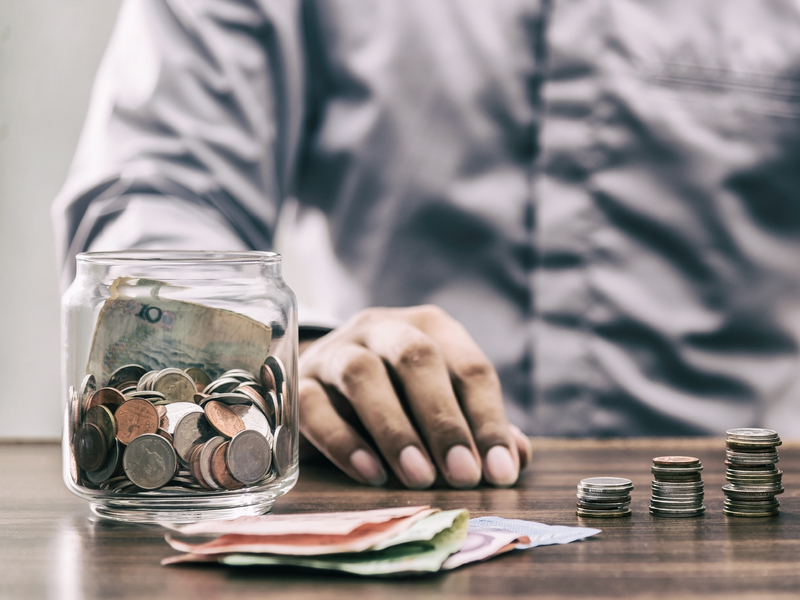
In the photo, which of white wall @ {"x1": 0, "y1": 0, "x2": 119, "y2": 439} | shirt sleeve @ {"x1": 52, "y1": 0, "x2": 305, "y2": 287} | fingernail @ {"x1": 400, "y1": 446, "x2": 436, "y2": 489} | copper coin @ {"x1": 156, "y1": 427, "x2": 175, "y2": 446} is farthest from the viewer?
white wall @ {"x1": 0, "y1": 0, "x2": 119, "y2": 439}

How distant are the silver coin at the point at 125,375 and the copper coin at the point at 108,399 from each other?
0.03 ft

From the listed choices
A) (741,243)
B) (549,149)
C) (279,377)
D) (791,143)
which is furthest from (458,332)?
(791,143)

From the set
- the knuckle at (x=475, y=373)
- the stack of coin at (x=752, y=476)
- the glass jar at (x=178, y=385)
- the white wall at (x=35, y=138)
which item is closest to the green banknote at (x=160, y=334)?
the glass jar at (x=178, y=385)

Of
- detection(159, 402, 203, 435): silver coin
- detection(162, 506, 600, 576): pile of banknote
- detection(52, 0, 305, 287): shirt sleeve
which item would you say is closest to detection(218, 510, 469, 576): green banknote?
detection(162, 506, 600, 576): pile of banknote

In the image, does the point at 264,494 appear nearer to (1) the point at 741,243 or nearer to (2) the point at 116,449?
(2) the point at 116,449

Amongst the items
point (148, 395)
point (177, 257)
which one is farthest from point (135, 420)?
point (177, 257)

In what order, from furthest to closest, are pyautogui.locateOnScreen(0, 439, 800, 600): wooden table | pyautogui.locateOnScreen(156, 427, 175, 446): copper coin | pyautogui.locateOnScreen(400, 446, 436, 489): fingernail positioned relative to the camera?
pyautogui.locateOnScreen(400, 446, 436, 489): fingernail
pyautogui.locateOnScreen(156, 427, 175, 446): copper coin
pyautogui.locateOnScreen(0, 439, 800, 600): wooden table

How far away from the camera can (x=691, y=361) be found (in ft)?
4.18

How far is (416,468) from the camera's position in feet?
2.28

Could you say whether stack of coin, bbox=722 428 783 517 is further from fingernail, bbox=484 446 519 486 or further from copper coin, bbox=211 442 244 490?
copper coin, bbox=211 442 244 490

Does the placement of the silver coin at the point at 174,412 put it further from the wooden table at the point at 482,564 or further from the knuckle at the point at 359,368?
the knuckle at the point at 359,368

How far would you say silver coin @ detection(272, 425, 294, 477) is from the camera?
1.88 feet

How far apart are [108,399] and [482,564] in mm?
265

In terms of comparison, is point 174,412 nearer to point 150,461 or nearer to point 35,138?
point 150,461
